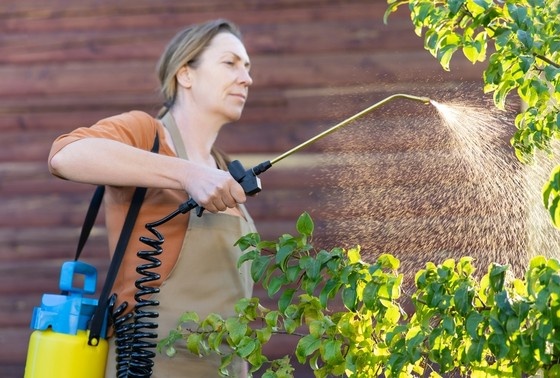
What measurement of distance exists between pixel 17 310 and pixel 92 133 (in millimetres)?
2655

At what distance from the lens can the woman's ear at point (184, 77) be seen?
329 cm

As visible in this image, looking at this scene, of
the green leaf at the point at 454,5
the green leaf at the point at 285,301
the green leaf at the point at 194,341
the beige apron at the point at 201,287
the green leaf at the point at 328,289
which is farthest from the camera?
the beige apron at the point at 201,287

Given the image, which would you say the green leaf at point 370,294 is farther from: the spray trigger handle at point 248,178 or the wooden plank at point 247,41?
the wooden plank at point 247,41

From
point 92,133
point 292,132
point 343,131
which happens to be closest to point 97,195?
point 92,133

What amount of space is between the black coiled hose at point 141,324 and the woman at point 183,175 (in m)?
0.04

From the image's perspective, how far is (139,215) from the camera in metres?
2.94

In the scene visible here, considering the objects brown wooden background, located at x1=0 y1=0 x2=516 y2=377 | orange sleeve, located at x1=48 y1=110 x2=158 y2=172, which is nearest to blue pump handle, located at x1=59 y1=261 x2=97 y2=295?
orange sleeve, located at x1=48 y1=110 x2=158 y2=172

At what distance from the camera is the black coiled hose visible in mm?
2836

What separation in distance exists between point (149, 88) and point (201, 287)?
99.5 inches

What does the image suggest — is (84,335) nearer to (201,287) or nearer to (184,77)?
(201,287)

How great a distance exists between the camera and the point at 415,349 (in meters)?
2.26

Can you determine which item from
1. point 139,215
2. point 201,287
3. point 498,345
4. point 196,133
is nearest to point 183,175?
point 139,215

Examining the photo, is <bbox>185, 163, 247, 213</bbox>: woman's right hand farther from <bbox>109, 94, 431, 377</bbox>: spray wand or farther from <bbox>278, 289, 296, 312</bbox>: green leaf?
<bbox>278, 289, 296, 312</bbox>: green leaf

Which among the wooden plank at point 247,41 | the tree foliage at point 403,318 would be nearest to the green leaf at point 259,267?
the tree foliage at point 403,318
